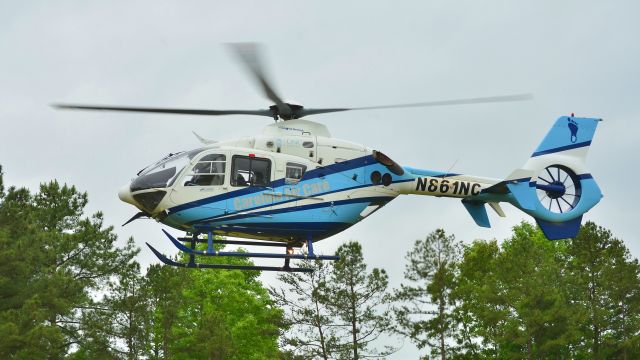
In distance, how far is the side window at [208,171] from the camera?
25531mm

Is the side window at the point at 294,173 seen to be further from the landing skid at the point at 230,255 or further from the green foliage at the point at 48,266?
the green foliage at the point at 48,266

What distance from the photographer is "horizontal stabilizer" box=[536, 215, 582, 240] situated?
3066cm

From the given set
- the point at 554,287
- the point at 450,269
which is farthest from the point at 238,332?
the point at 554,287

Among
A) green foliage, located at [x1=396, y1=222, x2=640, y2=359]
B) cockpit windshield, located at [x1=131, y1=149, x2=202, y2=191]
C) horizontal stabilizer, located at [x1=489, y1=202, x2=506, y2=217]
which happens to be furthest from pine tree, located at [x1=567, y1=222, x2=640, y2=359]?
cockpit windshield, located at [x1=131, y1=149, x2=202, y2=191]

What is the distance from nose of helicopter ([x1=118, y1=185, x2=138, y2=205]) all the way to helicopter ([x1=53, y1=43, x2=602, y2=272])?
4 cm

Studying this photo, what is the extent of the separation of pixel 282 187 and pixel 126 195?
3880 millimetres

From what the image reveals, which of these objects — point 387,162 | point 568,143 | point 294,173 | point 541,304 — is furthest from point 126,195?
point 541,304

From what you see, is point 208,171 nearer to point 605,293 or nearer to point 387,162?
point 387,162

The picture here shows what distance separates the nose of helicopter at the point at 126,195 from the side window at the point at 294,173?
3887mm

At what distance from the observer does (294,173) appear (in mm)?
26484

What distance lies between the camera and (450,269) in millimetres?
51531

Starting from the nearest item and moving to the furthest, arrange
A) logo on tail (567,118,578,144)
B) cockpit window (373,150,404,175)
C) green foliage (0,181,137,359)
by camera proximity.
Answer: cockpit window (373,150,404,175) → logo on tail (567,118,578,144) → green foliage (0,181,137,359)

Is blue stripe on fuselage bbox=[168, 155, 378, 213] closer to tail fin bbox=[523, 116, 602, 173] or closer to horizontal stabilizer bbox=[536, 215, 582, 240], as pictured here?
tail fin bbox=[523, 116, 602, 173]

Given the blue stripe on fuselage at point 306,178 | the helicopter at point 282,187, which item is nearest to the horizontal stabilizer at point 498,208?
the helicopter at point 282,187
